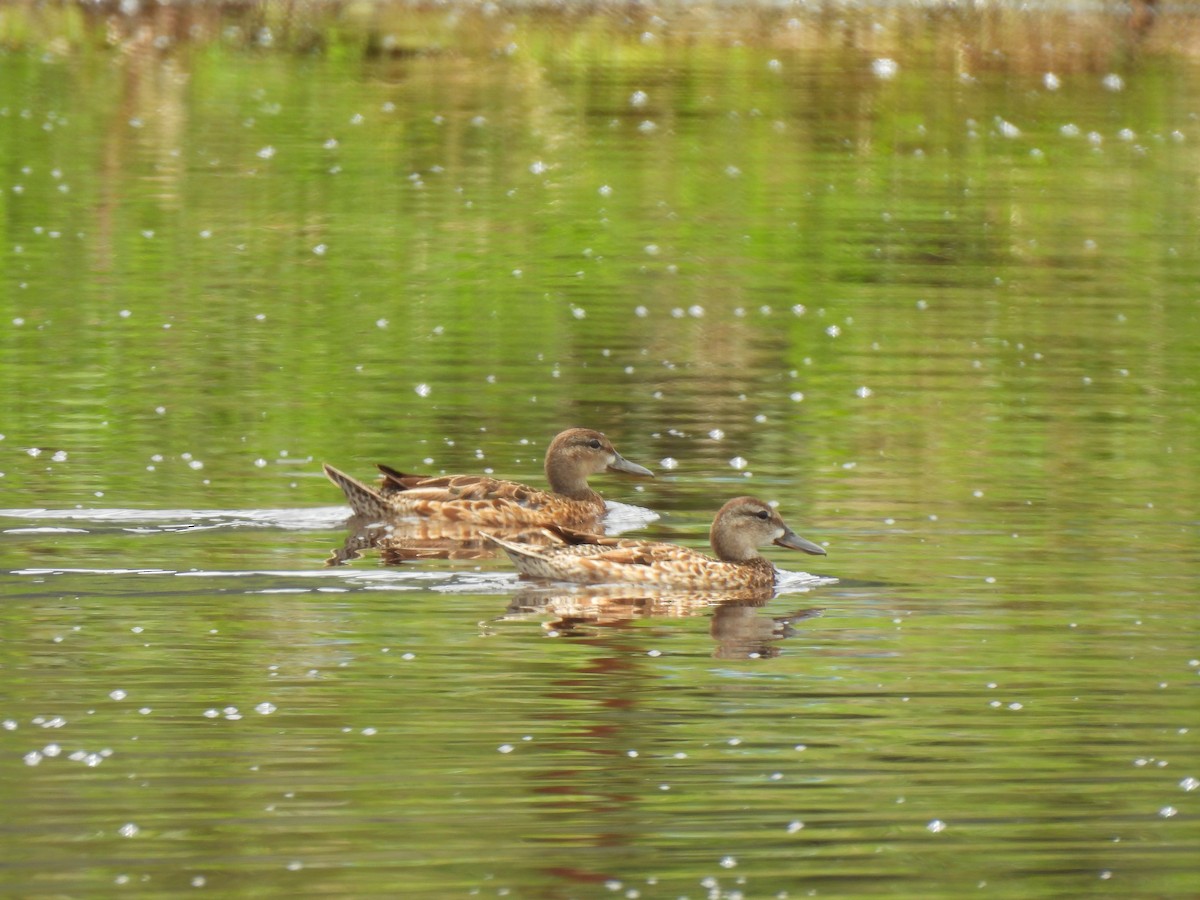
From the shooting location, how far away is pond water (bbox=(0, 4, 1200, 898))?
25.5ft

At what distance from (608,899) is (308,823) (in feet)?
3.40

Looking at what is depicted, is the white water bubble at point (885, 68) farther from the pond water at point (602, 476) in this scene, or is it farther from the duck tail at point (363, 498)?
the duck tail at point (363, 498)

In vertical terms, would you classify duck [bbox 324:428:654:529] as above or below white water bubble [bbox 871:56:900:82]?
below

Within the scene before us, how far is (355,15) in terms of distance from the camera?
38281 mm

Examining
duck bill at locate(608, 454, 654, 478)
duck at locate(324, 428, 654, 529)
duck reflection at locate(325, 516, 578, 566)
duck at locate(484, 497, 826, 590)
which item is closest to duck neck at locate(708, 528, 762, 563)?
duck at locate(484, 497, 826, 590)

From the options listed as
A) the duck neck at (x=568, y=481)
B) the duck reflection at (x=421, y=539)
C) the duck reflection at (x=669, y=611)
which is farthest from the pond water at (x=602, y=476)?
the duck neck at (x=568, y=481)

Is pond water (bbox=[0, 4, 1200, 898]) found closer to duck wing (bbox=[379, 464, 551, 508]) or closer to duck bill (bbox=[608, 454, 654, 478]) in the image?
duck bill (bbox=[608, 454, 654, 478])

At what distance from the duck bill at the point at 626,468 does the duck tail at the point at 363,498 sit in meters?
1.33

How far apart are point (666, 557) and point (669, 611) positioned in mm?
470

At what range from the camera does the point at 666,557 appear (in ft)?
37.4

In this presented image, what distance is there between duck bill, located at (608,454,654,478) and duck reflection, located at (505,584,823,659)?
79.7 inches

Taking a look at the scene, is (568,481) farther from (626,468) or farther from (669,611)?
(669,611)

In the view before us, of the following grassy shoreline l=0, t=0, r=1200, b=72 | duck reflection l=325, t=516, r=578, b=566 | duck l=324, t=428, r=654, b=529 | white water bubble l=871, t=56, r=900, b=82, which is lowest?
duck reflection l=325, t=516, r=578, b=566

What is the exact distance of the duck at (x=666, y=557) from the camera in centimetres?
1139
